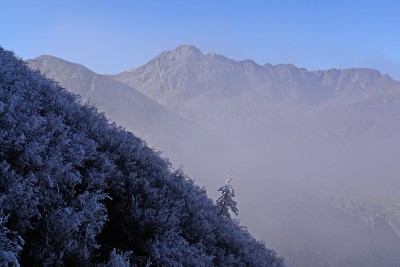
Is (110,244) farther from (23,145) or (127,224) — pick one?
(23,145)

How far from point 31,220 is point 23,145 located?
1.46m

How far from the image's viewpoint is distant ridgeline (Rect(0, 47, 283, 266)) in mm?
5477

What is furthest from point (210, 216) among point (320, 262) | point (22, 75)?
point (320, 262)

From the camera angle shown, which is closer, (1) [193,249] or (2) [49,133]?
(2) [49,133]

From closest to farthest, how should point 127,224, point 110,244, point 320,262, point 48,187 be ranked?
1. point 48,187
2. point 110,244
3. point 127,224
4. point 320,262

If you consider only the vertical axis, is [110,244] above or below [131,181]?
below

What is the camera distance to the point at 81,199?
641 cm

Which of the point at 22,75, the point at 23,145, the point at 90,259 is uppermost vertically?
the point at 22,75

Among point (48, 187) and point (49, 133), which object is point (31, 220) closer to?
point (48, 187)

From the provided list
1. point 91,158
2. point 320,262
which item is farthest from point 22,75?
point 320,262

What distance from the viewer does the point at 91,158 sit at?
8281 mm

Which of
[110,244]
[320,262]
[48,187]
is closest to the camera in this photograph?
[48,187]

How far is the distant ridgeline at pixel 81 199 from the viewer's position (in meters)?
5.48

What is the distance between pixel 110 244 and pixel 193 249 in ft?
5.83
